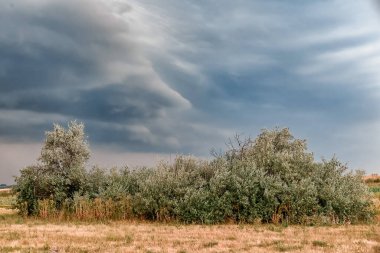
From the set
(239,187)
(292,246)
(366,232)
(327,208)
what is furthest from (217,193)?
(292,246)

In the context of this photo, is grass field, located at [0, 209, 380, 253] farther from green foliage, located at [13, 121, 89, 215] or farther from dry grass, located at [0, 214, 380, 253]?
A: green foliage, located at [13, 121, 89, 215]

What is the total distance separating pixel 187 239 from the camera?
22.7 metres

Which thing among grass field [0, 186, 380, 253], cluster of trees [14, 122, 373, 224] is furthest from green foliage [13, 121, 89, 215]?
grass field [0, 186, 380, 253]

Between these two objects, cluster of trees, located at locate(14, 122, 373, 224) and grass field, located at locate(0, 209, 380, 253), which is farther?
cluster of trees, located at locate(14, 122, 373, 224)

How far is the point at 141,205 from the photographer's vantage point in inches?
1353

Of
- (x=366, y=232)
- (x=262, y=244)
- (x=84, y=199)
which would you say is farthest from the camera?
(x=84, y=199)

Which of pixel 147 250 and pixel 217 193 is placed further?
pixel 217 193

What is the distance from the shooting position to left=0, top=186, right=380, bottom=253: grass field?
19.9 metres

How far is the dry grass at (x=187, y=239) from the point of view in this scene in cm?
1991

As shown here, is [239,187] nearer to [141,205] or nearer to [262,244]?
[141,205]

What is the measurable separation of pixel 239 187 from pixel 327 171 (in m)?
7.40

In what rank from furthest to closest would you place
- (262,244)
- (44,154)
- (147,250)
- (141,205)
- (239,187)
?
(44,154)
(141,205)
(239,187)
(262,244)
(147,250)

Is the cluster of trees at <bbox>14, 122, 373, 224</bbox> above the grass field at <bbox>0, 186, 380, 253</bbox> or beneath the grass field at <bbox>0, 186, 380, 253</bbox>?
above

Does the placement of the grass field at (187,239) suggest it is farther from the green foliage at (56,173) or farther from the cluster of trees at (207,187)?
the green foliage at (56,173)
